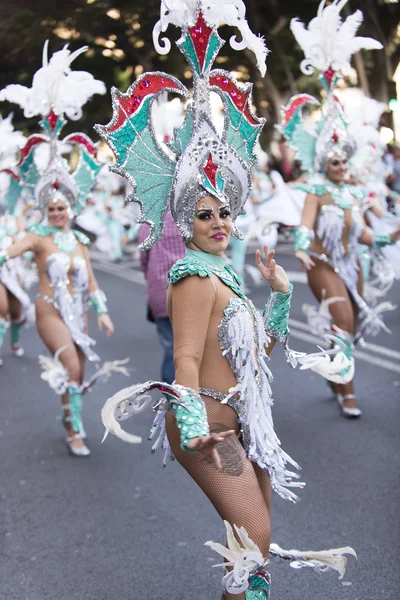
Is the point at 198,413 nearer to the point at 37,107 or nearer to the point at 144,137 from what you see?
the point at 144,137

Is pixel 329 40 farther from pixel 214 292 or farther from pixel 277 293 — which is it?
pixel 214 292

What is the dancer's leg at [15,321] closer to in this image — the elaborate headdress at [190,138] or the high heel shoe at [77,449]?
the high heel shoe at [77,449]

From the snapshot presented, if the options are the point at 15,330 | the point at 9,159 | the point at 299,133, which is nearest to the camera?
the point at 299,133

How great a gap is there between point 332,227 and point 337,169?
0.42 m

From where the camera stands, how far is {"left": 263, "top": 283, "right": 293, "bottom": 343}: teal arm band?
11.0ft

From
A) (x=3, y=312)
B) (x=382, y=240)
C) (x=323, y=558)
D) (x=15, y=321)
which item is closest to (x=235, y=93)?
(x=323, y=558)

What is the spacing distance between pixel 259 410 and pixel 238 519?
441 mm

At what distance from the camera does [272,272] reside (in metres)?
3.24

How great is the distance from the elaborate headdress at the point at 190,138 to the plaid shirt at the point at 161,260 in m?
2.58

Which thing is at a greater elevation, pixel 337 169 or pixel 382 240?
pixel 337 169

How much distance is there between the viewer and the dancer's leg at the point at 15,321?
29.4 feet

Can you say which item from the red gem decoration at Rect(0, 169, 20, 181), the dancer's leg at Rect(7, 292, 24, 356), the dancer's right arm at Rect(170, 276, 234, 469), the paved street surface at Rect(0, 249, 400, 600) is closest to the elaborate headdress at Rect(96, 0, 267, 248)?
the dancer's right arm at Rect(170, 276, 234, 469)

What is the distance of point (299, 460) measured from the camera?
18.0ft

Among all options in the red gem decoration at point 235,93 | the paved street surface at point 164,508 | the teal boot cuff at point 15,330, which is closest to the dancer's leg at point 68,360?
the paved street surface at point 164,508
